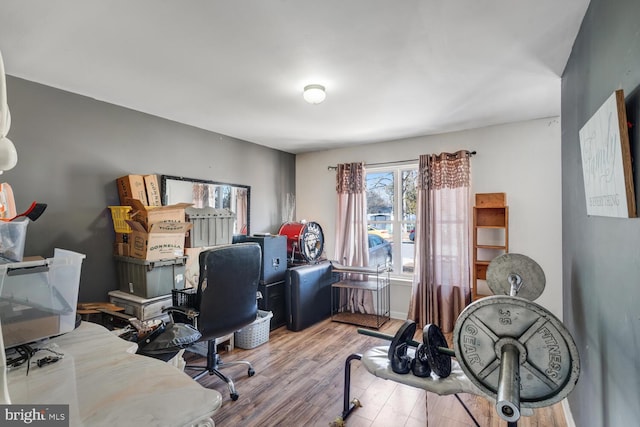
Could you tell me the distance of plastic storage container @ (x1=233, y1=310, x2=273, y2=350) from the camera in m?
3.03

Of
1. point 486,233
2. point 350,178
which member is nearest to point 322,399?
point 486,233

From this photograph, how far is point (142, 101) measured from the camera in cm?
260

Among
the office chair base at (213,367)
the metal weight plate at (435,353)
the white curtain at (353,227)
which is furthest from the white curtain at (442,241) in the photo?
the office chair base at (213,367)

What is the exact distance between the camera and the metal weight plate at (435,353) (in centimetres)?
156

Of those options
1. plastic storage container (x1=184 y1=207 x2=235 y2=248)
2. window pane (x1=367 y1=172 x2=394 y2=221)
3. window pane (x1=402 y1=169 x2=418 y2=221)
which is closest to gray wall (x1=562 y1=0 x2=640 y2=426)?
window pane (x1=402 y1=169 x2=418 y2=221)

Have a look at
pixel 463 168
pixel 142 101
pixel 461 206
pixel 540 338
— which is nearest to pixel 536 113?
pixel 463 168

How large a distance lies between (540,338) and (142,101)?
308cm

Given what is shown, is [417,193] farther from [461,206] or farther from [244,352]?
[244,352]

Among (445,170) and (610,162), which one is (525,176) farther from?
(610,162)

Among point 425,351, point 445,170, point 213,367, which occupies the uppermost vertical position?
point 445,170

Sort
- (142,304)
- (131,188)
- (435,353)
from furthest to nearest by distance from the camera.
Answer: (131,188) < (142,304) < (435,353)

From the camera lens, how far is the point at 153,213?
2.35 m

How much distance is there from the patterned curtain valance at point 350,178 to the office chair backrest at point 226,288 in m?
2.12

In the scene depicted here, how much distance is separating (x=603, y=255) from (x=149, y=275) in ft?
9.06
